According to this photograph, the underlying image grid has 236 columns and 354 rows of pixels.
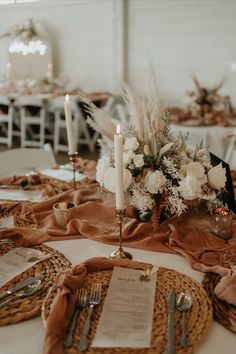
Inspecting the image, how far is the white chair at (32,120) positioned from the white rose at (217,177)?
4.00m

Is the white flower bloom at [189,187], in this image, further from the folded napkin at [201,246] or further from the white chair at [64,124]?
the white chair at [64,124]

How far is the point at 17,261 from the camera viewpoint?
1.06 m

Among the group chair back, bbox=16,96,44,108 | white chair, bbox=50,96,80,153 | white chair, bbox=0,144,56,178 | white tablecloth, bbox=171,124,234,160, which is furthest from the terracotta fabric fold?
chair back, bbox=16,96,44,108

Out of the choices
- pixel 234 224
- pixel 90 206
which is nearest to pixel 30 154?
pixel 90 206

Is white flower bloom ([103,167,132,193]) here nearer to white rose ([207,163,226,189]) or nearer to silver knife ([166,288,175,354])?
white rose ([207,163,226,189])

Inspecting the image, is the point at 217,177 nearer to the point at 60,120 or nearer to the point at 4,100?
the point at 60,120

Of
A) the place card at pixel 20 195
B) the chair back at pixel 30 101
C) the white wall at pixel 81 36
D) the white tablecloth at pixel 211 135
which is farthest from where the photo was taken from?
the white wall at pixel 81 36

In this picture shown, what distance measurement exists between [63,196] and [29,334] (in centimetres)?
78

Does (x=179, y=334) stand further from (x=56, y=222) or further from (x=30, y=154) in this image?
(x=30, y=154)

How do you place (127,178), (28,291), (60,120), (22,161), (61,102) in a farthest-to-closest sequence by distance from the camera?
1. (60,120)
2. (61,102)
3. (22,161)
4. (127,178)
5. (28,291)

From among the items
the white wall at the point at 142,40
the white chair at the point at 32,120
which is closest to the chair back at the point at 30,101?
the white chair at the point at 32,120

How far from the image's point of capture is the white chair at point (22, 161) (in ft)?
6.84

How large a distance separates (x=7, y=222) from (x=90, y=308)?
583mm

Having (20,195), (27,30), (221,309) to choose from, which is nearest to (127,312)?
(221,309)
